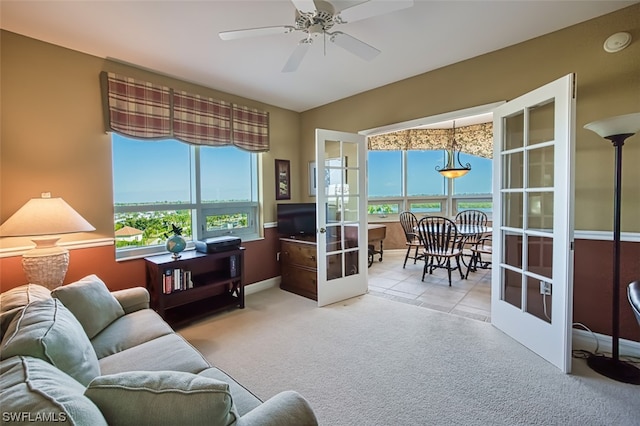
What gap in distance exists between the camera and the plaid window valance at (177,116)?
2.83m

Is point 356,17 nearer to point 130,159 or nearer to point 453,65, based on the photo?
point 453,65

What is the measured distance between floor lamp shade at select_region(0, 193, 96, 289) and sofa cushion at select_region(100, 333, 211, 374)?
1.07 meters

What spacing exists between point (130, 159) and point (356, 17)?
8.56 feet

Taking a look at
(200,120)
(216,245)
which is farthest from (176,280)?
(200,120)

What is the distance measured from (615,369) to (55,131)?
4804mm

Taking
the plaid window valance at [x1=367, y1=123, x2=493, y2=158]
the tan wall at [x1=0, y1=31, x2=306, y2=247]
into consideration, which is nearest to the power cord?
the tan wall at [x1=0, y1=31, x2=306, y2=247]

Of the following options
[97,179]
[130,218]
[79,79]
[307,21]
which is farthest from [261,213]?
[307,21]

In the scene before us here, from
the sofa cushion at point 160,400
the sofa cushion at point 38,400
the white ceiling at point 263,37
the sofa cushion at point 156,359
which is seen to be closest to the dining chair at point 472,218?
the white ceiling at point 263,37

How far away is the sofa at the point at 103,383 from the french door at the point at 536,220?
217 cm

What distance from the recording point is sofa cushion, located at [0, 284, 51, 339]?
135 cm

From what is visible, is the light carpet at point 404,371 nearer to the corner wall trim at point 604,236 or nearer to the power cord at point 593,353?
the power cord at point 593,353

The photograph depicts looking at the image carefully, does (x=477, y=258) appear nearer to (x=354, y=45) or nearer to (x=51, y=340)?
(x=354, y=45)

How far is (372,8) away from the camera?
5.91ft

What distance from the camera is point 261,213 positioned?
423 centimetres
